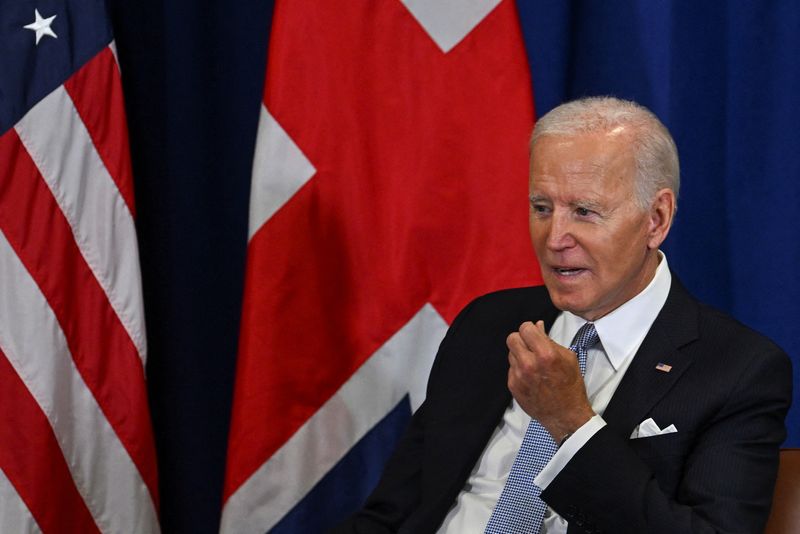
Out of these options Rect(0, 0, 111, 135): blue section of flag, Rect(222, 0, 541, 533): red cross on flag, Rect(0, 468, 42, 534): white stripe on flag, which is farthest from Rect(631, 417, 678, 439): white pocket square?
Rect(0, 0, 111, 135): blue section of flag

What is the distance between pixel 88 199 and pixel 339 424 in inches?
34.3

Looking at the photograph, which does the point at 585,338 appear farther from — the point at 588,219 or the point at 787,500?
the point at 787,500

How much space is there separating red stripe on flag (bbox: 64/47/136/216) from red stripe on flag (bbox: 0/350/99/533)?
1.77 ft

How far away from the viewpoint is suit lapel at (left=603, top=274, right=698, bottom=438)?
1.87 metres

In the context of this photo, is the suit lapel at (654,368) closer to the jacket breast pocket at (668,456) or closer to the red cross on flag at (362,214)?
the jacket breast pocket at (668,456)

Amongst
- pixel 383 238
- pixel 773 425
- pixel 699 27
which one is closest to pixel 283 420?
pixel 383 238

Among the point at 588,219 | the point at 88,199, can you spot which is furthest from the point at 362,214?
the point at 588,219

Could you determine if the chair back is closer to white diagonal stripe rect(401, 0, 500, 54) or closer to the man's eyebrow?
the man's eyebrow

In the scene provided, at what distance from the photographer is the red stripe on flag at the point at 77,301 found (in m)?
2.64

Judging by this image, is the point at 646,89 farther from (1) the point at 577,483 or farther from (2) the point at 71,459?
(2) the point at 71,459

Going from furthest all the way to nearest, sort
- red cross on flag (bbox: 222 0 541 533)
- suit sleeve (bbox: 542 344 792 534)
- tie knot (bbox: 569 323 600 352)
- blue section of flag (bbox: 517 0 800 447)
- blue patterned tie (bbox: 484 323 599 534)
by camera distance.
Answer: blue section of flag (bbox: 517 0 800 447) → red cross on flag (bbox: 222 0 541 533) → tie knot (bbox: 569 323 600 352) → blue patterned tie (bbox: 484 323 599 534) → suit sleeve (bbox: 542 344 792 534)

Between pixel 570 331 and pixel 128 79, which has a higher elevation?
pixel 128 79

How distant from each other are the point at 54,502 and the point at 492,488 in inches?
47.8

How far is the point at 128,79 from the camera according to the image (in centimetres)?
314
